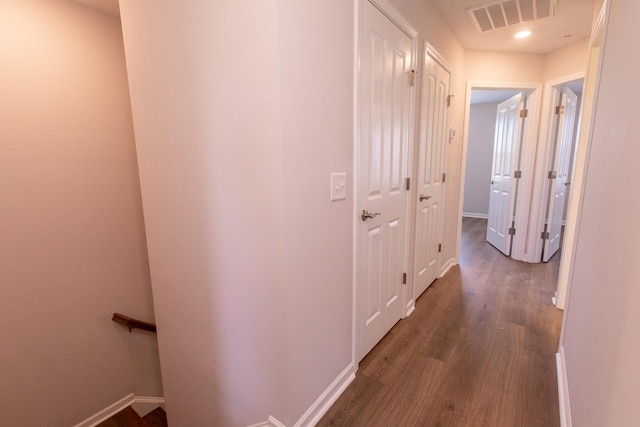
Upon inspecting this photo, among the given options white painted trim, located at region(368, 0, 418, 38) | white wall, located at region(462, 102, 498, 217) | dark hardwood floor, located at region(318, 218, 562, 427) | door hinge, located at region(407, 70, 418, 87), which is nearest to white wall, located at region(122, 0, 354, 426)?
dark hardwood floor, located at region(318, 218, 562, 427)

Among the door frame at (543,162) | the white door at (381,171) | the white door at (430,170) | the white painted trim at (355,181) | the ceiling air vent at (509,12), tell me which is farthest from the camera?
the door frame at (543,162)

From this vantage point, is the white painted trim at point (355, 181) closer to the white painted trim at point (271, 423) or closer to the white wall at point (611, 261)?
the white painted trim at point (271, 423)

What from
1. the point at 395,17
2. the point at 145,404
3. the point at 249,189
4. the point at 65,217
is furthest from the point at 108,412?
the point at 395,17

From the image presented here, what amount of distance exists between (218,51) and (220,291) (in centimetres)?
108

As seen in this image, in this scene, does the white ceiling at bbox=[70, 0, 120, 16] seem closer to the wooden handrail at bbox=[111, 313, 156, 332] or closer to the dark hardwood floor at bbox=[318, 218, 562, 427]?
the wooden handrail at bbox=[111, 313, 156, 332]

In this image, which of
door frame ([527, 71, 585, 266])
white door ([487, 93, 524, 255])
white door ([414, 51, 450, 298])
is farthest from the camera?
white door ([487, 93, 524, 255])

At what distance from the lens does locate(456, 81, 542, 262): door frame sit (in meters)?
3.21

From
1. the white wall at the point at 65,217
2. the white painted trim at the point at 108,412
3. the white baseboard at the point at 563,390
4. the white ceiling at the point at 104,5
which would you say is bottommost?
the white painted trim at the point at 108,412

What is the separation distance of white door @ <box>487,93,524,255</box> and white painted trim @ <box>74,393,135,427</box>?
173 inches

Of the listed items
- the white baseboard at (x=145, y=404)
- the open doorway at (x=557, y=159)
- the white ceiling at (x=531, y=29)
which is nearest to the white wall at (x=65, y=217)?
the white baseboard at (x=145, y=404)

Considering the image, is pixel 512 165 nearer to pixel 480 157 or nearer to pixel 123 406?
pixel 480 157

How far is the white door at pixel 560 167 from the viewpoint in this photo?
10.7ft

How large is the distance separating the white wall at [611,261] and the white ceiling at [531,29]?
1135mm

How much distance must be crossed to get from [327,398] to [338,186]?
43.7 inches
